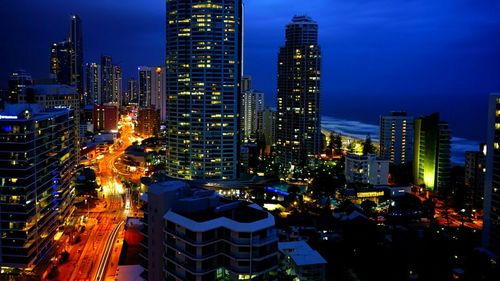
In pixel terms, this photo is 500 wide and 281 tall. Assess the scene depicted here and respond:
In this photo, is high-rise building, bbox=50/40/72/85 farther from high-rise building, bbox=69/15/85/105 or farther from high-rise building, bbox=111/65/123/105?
high-rise building, bbox=111/65/123/105

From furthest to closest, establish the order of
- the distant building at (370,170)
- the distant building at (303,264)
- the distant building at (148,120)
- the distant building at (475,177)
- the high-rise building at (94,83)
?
the high-rise building at (94,83), the distant building at (148,120), the distant building at (370,170), the distant building at (475,177), the distant building at (303,264)

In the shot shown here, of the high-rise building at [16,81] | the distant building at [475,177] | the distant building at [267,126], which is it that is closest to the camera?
the distant building at [475,177]

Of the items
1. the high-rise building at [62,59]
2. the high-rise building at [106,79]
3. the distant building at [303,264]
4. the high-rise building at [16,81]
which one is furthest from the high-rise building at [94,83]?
the distant building at [303,264]

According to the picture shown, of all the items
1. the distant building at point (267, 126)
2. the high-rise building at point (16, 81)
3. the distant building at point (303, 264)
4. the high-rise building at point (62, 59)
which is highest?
the high-rise building at point (62, 59)

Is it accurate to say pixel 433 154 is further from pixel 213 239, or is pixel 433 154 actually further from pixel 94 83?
pixel 94 83

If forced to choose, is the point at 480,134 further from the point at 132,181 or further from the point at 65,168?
the point at 65,168

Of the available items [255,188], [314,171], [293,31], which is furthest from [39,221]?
[293,31]

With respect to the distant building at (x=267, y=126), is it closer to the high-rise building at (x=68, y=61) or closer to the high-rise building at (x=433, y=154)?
the high-rise building at (x=433, y=154)

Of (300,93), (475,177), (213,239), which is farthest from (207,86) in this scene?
(213,239)
